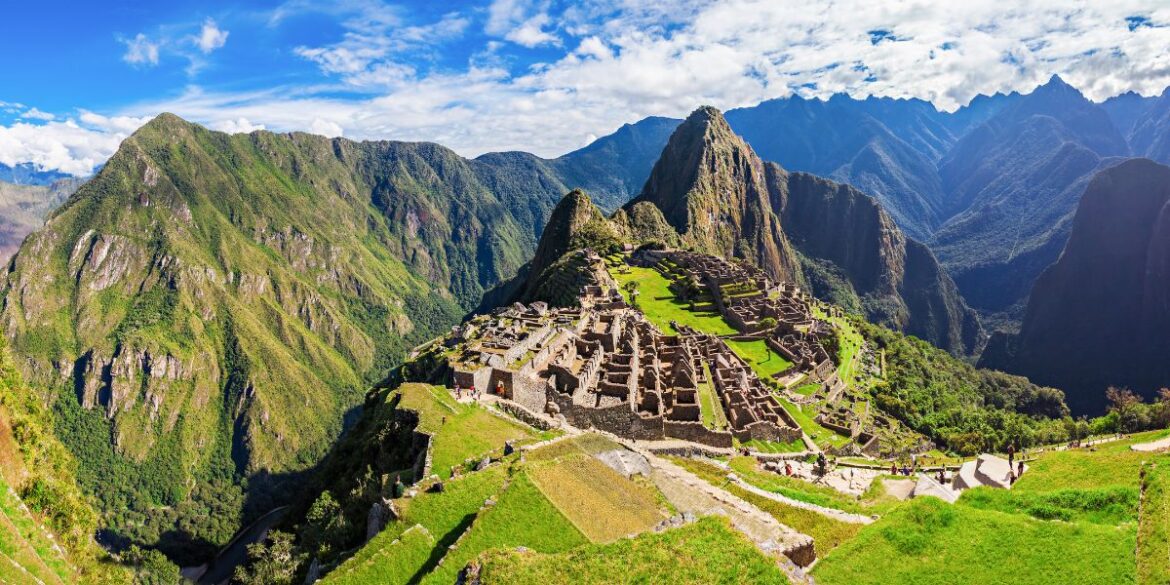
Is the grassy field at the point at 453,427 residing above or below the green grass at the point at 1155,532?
below

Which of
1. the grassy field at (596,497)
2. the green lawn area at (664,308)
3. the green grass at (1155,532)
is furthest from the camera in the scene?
the green lawn area at (664,308)

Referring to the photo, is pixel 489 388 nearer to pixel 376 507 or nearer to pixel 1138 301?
pixel 376 507

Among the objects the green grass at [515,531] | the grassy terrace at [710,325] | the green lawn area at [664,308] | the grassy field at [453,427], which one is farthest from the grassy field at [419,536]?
the green lawn area at [664,308]

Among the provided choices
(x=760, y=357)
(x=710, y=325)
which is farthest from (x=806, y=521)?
(x=710, y=325)

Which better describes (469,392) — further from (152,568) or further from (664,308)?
(664,308)

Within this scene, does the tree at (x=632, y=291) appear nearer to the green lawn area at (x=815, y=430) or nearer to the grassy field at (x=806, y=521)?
the green lawn area at (x=815, y=430)

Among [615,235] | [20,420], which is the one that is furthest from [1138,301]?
[20,420]
